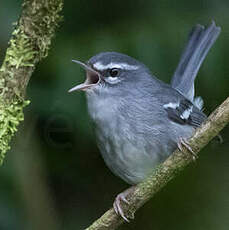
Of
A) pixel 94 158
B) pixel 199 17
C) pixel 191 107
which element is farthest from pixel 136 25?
pixel 94 158

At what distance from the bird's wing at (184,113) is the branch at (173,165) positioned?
0.92 metres

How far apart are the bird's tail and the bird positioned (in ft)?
1.43

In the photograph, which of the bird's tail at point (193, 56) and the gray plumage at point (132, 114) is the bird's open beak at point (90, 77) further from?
the bird's tail at point (193, 56)

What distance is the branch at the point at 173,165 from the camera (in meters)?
2.84

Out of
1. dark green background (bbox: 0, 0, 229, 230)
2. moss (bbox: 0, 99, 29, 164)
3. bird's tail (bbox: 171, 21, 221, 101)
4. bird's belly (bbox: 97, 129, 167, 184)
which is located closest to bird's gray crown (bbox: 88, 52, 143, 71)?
dark green background (bbox: 0, 0, 229, 230)

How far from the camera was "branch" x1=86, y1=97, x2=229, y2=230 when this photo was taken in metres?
2.84

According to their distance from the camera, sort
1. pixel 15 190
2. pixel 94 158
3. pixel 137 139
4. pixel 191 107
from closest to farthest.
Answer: pixel 137 139
pixel 191 107
pixel 15 190
pixel 94 158

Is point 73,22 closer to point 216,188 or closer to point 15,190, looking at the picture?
point 15,190

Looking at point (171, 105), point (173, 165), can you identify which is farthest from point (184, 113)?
point (173, 165)

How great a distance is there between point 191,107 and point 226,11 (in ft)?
3.20

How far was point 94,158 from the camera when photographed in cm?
473

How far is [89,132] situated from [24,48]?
4.98ft

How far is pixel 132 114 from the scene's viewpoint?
3736mm

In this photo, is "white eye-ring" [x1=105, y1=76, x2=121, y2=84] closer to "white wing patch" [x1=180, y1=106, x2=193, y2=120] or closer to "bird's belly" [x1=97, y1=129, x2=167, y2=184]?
"bird's belly" [x1=97, y1=129, x2=167, y2=184]
